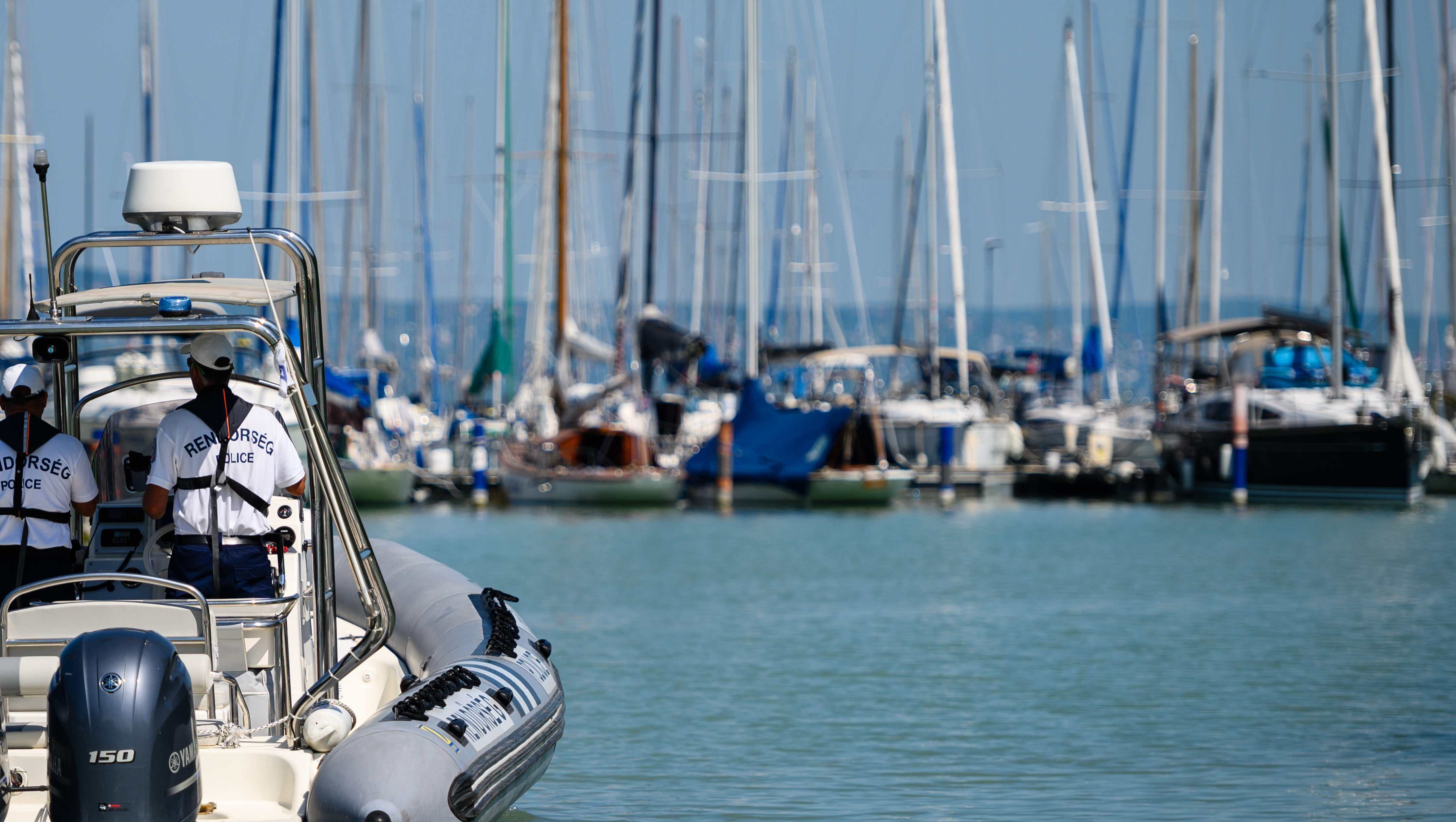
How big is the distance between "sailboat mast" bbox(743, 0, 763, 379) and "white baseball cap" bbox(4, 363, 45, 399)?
20674mm

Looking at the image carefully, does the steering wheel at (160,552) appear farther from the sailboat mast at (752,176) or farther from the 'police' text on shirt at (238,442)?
the sailboat mast at (752,176)

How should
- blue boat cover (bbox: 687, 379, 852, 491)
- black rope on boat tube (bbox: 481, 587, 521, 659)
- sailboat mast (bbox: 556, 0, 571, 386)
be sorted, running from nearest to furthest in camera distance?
1. black rope on boat tube (bbox: 481, 587, 521, 659)
2. blue boat cover (bbox: 687, 379, 852, 491)
3. sailboat mast (bbox: 556, 0, 571, 386)

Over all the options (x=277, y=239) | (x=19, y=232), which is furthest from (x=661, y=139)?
(x=277, y=239)

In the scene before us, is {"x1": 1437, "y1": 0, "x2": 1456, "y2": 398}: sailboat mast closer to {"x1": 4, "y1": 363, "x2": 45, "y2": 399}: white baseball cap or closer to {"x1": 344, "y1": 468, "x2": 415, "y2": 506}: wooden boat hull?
{"x1": 344, "y1": 468, "x2": 415, "y2": 506}: wooden boat hull

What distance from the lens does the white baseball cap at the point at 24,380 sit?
595 centimetres

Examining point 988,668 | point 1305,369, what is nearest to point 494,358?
point 1305,369

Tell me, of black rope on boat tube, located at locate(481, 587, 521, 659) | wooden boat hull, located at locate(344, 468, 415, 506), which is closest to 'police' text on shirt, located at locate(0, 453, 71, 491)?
black rope on boat tube, located at locate(481, 587, 521, 659)

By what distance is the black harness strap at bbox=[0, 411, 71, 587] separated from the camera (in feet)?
19.4

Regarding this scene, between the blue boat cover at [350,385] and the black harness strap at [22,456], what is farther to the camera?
the blue boat cover at [350,385]

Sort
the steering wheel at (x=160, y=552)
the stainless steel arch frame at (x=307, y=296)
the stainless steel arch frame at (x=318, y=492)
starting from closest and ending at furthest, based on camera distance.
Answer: the stainless steel arch frame at (x=318, y=492) → the stainless steel arch frame at (x=307, y=296) → the steering wheel at (x=160, y=552)

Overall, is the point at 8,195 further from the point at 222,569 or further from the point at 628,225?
the point at 222,569

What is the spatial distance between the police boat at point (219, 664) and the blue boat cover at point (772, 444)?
19132 millimetres

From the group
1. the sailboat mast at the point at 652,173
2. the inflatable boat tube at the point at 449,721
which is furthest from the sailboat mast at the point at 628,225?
the inflatable boat tube at the point at 449,721

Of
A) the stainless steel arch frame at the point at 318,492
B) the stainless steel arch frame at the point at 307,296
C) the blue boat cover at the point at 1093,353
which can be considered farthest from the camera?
the blue boat cover at the point at 1093,353
